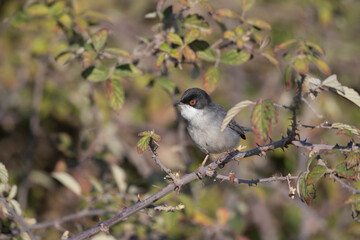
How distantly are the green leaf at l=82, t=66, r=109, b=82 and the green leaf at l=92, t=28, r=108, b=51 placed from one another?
162 millimetres

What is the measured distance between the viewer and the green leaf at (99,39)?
3.51 metres

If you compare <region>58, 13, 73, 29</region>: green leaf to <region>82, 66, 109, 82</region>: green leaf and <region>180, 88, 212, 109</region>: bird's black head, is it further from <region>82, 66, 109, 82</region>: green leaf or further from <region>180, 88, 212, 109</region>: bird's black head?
<region>180, 88, 212, 109</region>: bird's black head

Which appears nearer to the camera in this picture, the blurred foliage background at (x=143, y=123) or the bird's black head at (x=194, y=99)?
the bird's black head at (x=194, y=99)

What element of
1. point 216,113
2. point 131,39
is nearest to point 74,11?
point 216,113

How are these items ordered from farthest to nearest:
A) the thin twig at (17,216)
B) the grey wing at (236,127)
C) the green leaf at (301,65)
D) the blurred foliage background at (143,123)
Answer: the blurred foliage background at (143,123) → the grey wing at (236,127) → the green leaf at (301,65) → the thin twig at (17,216)

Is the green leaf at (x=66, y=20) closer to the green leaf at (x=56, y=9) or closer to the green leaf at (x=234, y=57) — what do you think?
the green leaf at (x=56, y=9)

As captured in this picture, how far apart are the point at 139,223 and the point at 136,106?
2.59 meters

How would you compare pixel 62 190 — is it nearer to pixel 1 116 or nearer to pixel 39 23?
pixel 1 116

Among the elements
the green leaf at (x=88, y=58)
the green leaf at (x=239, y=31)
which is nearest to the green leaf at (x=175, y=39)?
the green leaf at (x=239, y=31)

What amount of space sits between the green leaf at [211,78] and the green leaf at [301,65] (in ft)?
1.91

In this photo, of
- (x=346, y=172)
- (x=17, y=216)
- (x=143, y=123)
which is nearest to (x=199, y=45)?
(x=346, y=172)

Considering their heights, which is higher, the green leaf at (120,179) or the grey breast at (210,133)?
the grey breast at (210,133)

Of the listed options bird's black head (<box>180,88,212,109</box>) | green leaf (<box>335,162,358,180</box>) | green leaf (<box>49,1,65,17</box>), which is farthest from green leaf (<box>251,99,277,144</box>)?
green leaf (<box>49,1,65,17</box>)

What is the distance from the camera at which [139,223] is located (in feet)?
14.2
